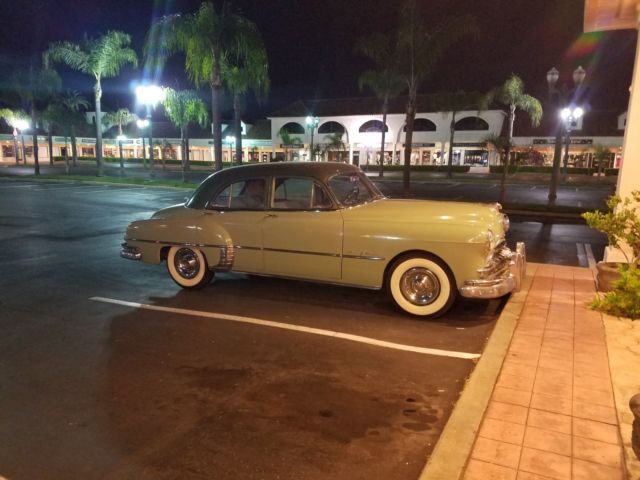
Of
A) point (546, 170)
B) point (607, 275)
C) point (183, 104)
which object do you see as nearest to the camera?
point (607, 275)

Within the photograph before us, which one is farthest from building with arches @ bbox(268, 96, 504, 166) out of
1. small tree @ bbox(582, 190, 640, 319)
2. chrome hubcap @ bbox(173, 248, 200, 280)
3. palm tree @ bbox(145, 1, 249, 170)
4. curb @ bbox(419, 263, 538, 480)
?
curb @ bbox(419, 263, 538, 480)

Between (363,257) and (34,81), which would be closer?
(363,257)

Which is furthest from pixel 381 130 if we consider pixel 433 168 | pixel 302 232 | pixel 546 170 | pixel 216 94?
pixel 302 232

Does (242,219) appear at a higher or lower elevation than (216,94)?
lower

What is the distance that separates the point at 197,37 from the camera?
19.2 metres

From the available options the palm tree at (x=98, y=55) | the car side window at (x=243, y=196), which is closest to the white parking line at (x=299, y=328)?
the car side window at (x=243, y=196)

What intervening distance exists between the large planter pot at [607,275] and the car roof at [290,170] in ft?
12.0

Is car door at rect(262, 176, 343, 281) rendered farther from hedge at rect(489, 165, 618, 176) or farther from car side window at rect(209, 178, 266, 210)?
hedge at rect(489, 165, 618, 176)

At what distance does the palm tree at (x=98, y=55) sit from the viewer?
29.5m

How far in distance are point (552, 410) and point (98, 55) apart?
32624 millimetres

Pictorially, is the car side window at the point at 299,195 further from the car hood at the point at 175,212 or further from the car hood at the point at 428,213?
the car hood at the point at 175,212

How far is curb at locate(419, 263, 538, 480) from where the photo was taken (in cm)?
294

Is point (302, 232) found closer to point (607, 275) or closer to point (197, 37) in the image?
point (607, 275)

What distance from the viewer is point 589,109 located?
50.1m
